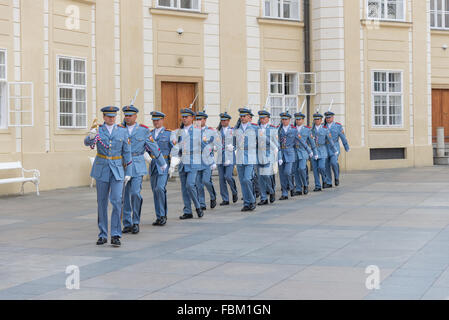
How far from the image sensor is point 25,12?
18500mm

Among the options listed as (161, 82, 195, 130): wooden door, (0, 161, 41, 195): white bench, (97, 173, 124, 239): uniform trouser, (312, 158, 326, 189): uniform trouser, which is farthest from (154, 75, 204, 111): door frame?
(97, 173, 124, 239): uniform trouser

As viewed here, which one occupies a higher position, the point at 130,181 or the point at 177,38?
the point at 177,38

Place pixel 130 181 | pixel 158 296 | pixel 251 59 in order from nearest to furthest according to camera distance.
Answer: pixel 158 296 → pixel 130 181 → pixel 251 59

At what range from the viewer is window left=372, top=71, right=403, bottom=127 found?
26.2m

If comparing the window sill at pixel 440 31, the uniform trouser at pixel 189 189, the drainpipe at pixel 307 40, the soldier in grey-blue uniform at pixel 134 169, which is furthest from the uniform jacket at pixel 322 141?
the window sill at pixel 440 31

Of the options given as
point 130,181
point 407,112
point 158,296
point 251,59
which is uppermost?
point 251,59

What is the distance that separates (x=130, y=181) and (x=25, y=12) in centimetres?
862

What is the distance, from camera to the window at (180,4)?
2255cm

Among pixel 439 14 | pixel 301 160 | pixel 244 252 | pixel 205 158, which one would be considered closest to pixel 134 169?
pixel 205 158

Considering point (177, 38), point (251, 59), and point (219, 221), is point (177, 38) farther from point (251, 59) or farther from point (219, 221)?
point (219, 221)

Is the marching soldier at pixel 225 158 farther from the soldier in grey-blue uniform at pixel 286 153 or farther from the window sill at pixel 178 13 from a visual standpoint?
the window sill at pixel 178 13

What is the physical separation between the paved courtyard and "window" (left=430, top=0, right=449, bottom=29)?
14618 mm

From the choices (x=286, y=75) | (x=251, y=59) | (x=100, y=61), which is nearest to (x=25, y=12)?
(x=100, y=61)

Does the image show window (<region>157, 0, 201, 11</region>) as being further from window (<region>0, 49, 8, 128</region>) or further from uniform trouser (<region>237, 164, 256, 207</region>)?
uniform trouser (<region>237, 164, 256, 207</region>)
